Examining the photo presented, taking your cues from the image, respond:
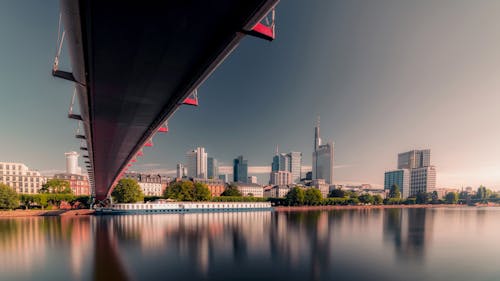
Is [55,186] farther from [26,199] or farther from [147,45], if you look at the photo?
[147,45]

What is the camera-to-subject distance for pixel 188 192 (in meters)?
86.9

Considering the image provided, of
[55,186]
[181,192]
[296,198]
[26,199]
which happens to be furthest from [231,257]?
[296,198]

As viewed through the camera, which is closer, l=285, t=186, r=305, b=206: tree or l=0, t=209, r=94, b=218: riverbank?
l=0, t=209, r=94, b=218: riverbank

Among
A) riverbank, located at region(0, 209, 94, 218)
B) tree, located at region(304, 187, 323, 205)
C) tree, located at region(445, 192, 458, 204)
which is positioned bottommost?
tree, located at region(445, 192, 458, 204)

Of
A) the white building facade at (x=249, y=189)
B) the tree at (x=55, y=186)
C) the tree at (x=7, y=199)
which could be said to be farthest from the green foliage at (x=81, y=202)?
the white building facade at (x=249, y=189)

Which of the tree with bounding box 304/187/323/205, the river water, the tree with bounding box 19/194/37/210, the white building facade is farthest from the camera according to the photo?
the white building facade

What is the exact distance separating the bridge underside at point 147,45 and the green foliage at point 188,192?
77773 mm

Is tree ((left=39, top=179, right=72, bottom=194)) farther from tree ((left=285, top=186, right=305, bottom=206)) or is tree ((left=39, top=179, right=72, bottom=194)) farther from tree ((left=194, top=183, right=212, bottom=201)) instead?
tree ((left=285, top=186, right=305, bottom=206))

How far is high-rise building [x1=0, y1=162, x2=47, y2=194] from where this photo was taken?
10831 centimetres

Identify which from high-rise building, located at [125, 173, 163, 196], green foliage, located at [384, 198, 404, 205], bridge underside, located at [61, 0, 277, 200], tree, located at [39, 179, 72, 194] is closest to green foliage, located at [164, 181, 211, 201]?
tree, located at [39, 179, 72, 194]

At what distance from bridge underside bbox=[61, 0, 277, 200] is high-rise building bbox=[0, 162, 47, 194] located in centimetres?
14343

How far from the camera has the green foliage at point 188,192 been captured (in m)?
85.3

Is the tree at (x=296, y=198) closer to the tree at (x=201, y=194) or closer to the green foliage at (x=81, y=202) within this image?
the tree at (x=201, y=194)

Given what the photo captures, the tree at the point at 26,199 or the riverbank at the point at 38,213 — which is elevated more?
the tree at the point at 26,199
